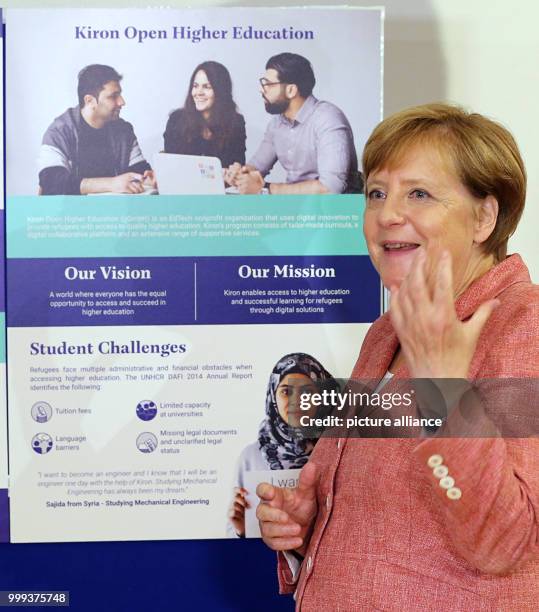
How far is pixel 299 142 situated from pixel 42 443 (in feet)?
3.66

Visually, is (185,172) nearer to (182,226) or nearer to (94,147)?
(182,226)

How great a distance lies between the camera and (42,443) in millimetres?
2246

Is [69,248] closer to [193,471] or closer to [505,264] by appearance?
[193,471]

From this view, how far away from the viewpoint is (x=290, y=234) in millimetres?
2270

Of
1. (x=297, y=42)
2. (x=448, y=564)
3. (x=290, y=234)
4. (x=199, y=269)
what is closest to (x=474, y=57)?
(x=297, y=42)

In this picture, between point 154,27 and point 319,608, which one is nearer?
point 319,608

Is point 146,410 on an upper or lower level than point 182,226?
lower

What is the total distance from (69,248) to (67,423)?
492 mm

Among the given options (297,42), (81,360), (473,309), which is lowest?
(81,360)

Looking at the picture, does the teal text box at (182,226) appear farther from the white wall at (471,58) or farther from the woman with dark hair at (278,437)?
the white wall at (471,58)

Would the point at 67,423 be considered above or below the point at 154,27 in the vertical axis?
below

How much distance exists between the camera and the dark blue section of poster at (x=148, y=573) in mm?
2281

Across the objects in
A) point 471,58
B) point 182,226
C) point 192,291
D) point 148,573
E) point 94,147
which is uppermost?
point 471,58

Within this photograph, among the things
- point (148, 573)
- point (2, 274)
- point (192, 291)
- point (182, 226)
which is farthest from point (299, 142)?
point (148, 573)
